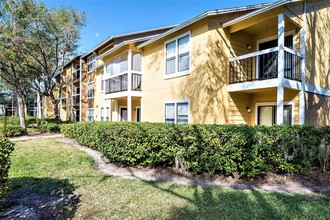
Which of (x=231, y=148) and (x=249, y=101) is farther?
(x=249, y=101)

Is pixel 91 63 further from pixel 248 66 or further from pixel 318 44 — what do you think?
pixel 318 44

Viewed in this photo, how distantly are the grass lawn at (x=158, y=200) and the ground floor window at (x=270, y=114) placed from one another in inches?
220

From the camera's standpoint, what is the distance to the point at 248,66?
1027 centimetres

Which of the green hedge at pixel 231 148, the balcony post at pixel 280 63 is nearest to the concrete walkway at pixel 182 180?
the green hedge at pixel 231 148

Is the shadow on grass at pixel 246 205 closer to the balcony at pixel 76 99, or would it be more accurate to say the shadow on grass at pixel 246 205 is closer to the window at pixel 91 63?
the window at pixel 91 63

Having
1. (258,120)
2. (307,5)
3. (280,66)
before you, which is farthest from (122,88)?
(307,5)

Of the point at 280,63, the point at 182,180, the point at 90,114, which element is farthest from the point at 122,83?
the point at 90,114

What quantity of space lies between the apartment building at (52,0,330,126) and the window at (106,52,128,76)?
11.8 feet

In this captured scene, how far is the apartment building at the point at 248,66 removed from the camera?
8.52m

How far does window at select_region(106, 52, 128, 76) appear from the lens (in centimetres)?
1512

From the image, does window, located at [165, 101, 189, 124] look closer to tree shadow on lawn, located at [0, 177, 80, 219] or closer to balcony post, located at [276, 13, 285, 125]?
balcony post, located at [276, 13, 285, 125]

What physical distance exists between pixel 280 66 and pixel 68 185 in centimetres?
820

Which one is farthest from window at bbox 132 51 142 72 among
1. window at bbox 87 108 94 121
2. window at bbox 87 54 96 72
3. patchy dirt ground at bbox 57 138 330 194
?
window at bbox 87 108 94 121

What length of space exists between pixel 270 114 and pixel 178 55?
5566mm
